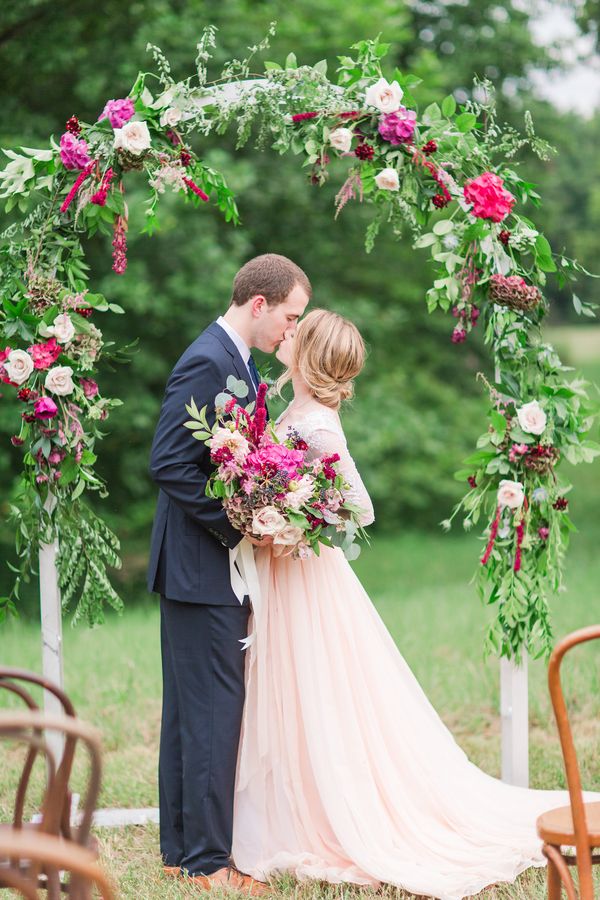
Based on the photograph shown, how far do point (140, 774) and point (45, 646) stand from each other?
45.5 inches

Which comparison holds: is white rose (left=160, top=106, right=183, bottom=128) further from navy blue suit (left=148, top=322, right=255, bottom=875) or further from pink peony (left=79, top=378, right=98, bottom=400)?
pink peony (left=79, top=378, right=98, bottom=400)

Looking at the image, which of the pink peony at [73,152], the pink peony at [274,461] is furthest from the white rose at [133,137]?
the pink peony at [274,461]

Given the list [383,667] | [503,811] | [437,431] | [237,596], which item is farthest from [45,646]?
[437,431]

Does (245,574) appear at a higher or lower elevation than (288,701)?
higher

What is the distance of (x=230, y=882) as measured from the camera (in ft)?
12.8

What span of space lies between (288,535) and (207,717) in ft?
2.54

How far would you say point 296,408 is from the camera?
4105mm

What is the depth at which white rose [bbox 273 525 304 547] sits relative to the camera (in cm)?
374

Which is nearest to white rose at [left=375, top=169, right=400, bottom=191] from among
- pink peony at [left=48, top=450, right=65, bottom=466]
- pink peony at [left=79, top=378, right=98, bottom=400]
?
pink peony at [left=79, top=378, right=98, bottom=400]

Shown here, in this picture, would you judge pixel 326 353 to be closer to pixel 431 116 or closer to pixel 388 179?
pixel 388 179

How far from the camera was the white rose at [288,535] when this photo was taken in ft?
12.3

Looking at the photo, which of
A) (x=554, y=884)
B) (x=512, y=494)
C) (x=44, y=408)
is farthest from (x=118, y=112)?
(x=554, y=884)

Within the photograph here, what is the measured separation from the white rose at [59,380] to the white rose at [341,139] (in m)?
1.42

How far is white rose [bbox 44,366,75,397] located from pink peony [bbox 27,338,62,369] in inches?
1.5
